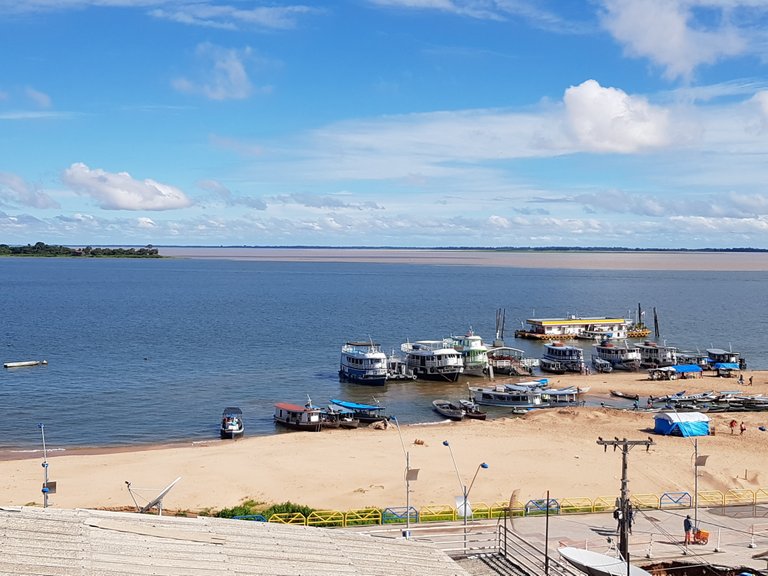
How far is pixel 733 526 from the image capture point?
105ft

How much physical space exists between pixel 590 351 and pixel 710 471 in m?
63.4

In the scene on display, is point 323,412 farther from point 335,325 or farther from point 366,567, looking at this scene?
point 335,325

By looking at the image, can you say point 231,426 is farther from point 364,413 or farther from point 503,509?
point 503,509

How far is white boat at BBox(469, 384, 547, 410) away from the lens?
7050 centimetres

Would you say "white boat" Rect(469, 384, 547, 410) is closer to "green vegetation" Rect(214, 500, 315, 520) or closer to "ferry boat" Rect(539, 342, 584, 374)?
"ferry boat" Rect(539, 342, 584, 374)

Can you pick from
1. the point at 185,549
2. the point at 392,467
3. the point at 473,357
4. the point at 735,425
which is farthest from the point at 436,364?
the point at 185,549

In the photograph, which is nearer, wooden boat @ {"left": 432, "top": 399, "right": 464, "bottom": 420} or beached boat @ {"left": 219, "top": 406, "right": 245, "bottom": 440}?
beached boat @ {"left": 219, "top": 406, "right": 245, "bottom": 440}

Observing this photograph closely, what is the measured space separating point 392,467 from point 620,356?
55433mm

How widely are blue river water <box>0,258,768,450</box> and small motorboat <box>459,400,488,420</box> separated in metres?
2.93

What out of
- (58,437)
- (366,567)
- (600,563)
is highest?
(366,567)

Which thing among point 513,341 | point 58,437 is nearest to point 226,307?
point 513,341

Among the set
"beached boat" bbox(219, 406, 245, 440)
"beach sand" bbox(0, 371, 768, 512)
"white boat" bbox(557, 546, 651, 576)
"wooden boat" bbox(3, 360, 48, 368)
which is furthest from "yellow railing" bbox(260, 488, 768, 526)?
"wooden boat" bbox(3, 360, 48, 368)

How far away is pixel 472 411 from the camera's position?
66.3m

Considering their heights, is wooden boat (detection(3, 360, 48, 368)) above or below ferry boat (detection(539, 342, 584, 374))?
below
